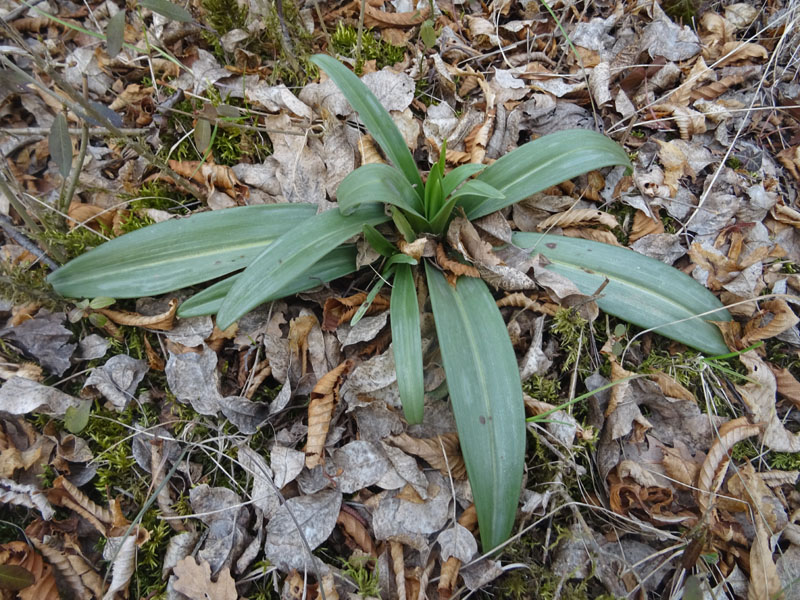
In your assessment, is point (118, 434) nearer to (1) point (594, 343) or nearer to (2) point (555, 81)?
(1) point (594, 343)

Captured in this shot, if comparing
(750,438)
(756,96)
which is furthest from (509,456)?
(756,96)

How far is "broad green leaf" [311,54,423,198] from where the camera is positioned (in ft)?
5.50

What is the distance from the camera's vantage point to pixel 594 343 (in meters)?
1.78

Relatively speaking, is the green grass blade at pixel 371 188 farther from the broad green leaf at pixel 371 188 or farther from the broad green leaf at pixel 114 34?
the broad green leaf at pixel 114 34

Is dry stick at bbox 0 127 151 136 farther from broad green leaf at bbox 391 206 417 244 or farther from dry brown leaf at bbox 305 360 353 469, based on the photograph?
dry brown leaf at bbox 305 360 353 469

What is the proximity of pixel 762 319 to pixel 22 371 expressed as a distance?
2.87m

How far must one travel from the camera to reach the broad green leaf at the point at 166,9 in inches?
64.3

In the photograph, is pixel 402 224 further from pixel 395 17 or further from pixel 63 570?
pixel 63 570

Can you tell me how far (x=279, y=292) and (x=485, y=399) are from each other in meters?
0.85

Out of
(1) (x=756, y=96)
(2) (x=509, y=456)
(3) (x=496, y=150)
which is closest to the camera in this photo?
(2) (x=509, y=456)

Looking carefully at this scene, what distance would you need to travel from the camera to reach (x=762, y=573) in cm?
144

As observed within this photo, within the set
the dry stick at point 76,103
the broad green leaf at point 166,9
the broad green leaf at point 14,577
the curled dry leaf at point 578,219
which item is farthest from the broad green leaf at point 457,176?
the broad green leaf at point 14,577

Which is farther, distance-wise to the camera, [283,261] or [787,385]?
[787,385]

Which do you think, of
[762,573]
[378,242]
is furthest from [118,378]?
[762,573]
